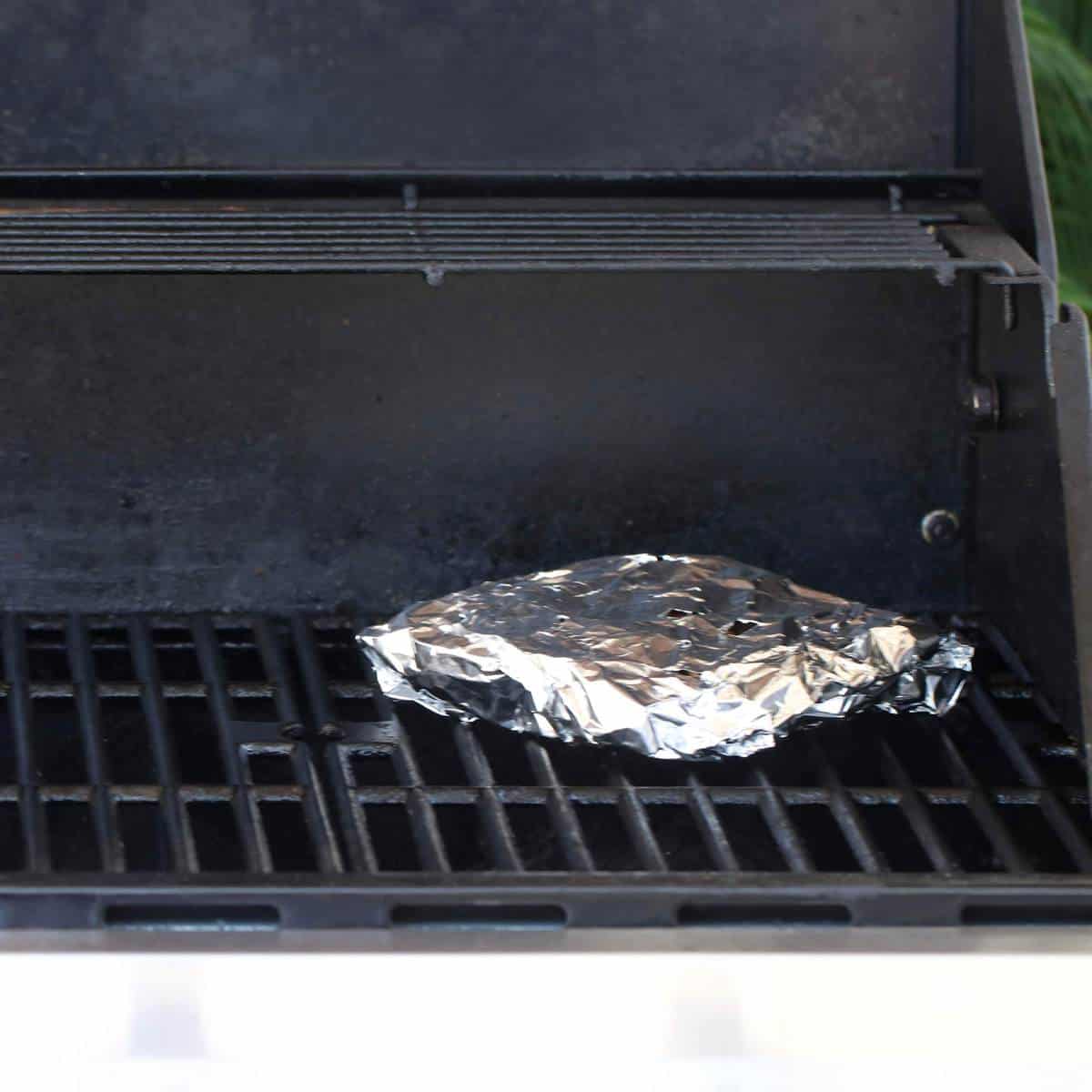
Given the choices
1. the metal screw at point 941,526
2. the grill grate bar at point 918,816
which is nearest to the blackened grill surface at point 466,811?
the grill grate bar at point 918,816

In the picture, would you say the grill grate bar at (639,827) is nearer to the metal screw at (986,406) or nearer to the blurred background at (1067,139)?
the metal screw at (986,406)

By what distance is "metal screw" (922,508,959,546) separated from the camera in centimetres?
129

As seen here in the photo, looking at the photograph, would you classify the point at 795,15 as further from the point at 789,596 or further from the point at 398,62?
the point at 789,596

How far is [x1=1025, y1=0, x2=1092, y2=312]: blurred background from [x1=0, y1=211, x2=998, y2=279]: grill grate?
2.83ft

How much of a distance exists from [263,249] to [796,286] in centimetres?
45

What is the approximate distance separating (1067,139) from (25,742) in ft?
4.99

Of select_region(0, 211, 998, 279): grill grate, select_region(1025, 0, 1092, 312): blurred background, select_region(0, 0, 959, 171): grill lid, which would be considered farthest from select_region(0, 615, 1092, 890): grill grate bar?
select_region(1025, 0, 1092, 312): blurred background

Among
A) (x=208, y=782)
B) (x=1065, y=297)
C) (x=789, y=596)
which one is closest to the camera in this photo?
(x=208, y=782)

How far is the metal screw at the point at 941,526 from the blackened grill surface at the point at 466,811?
0.44ft

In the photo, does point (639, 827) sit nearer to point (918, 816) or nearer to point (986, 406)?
point (918, 816)

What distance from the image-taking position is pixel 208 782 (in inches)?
39.8

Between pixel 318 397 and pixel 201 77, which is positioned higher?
pixel 201 77
